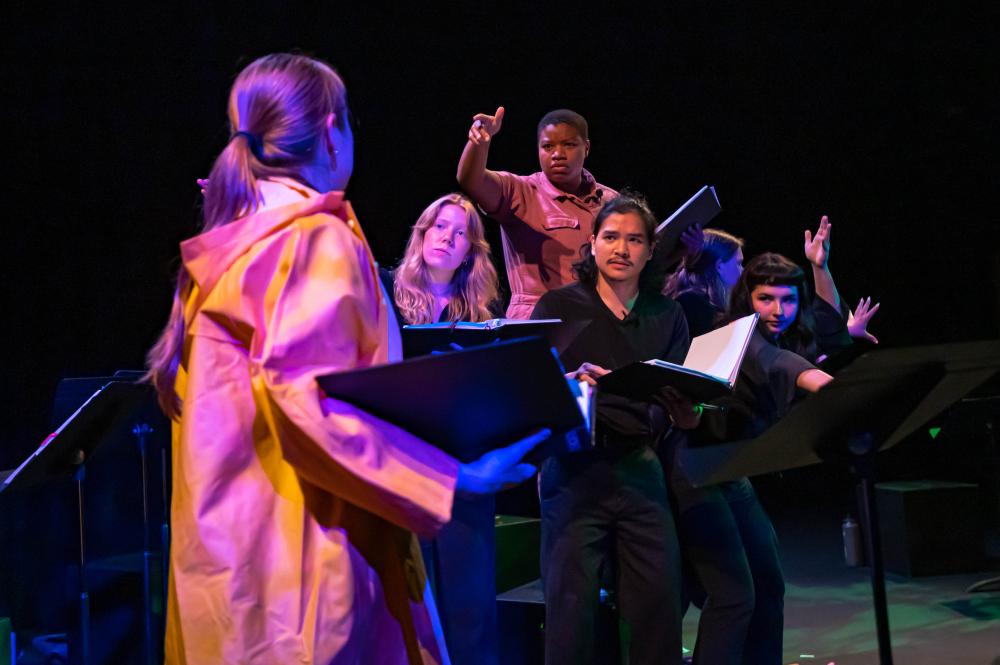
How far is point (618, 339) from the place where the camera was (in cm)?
265

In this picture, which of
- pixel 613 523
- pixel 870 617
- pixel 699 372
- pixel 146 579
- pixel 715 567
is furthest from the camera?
pixel 870 617

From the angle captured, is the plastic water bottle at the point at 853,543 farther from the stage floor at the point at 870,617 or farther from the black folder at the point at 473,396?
the black folder at the point at 473,396

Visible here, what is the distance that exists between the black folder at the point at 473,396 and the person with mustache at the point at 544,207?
200 cm

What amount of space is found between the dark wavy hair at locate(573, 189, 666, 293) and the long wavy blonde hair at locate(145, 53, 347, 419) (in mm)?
1455

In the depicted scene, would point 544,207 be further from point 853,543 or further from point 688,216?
point 853,543

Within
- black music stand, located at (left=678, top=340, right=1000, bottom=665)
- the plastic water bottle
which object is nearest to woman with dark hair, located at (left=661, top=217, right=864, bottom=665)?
black music stand, located at (left=678, top=340, right=1000, bottom=665)

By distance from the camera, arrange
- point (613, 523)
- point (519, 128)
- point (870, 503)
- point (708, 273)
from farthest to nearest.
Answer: point (519, 128) < point (708, 273) < point (613, 523) < point (870, 503)

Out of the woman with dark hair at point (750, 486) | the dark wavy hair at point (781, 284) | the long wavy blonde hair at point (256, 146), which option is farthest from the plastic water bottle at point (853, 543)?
the long wavy blonde hair at point (256, 146)

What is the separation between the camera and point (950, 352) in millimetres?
1731

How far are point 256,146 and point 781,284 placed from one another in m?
2.31

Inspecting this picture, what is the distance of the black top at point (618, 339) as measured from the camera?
258 centimetres

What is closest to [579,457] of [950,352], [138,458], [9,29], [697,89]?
[950,352]

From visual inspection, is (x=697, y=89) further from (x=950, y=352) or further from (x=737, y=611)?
(x=950, y=352)

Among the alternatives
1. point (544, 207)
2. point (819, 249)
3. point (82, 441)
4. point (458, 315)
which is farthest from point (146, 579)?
point (819, 249)
